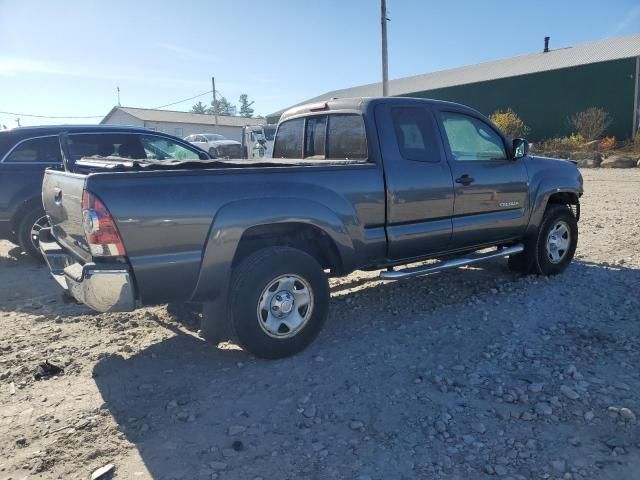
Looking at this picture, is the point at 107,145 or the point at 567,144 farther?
the point at 567,144

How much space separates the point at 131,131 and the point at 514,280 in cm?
558

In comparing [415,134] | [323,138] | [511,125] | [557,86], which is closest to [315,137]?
[323,138]

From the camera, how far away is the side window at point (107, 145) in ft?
22.9

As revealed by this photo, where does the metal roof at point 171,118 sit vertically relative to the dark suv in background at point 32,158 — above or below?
above

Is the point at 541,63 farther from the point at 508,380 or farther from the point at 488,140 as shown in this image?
the point at 508,380

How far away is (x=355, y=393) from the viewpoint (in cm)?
340

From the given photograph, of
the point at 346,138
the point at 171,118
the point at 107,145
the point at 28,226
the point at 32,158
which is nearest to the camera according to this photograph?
the point at 346,138

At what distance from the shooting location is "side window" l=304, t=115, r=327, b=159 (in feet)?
16.6

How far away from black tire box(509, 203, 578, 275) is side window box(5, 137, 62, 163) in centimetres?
614

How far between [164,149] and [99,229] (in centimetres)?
469

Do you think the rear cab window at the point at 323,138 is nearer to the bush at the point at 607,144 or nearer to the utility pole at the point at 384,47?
the utility pole at the point at 384,47

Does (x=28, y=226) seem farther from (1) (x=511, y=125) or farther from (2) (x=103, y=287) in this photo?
(1) (x=511, y=125)

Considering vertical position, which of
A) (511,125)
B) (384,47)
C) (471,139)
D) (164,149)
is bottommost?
(471,139)

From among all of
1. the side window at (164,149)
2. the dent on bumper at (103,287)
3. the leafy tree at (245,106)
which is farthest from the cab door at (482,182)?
the leafy tree at (245,106)
